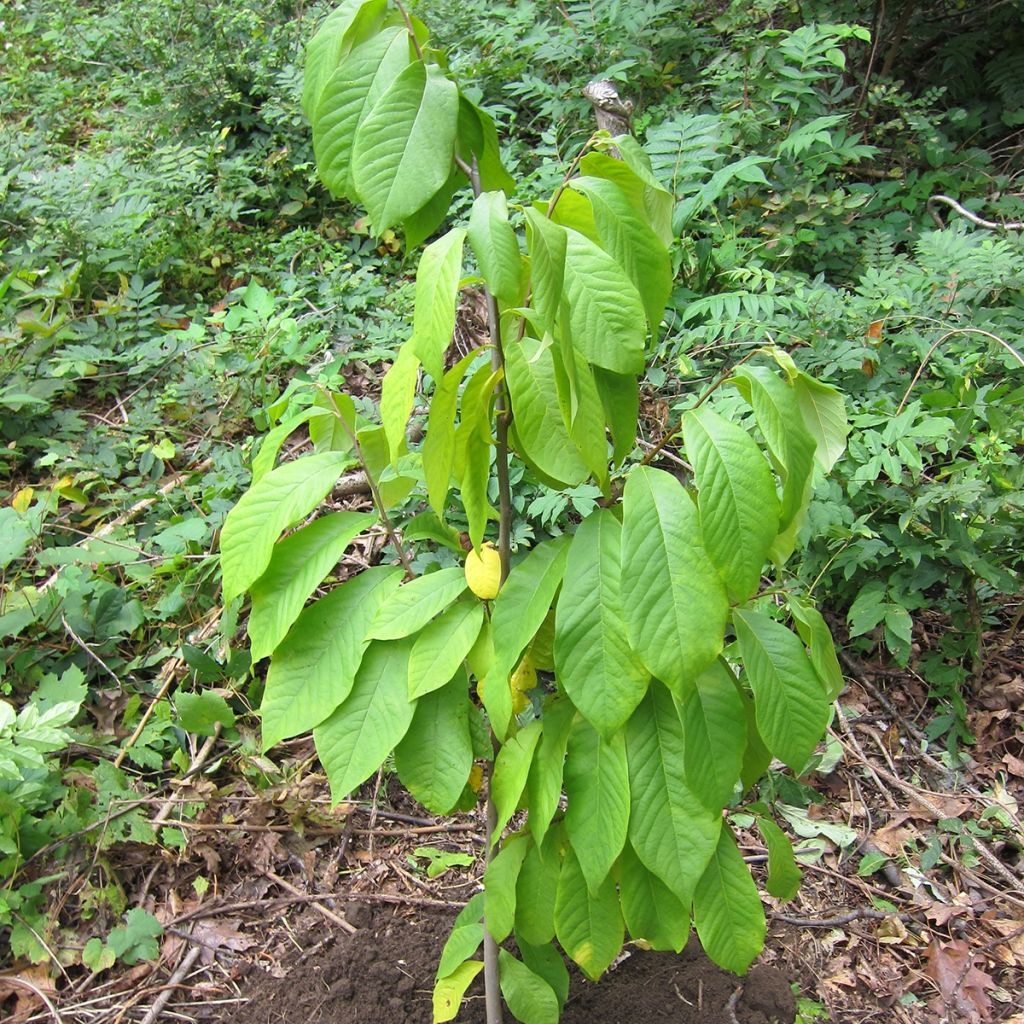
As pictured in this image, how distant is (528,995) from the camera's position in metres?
1.60

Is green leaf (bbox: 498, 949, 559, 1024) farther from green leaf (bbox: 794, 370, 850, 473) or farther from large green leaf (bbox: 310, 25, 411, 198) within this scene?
large green leaf (bbox: 310, 25, 411, 198)

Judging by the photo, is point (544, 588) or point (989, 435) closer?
point (544, 588)

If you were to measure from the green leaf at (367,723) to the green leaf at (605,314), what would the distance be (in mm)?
590

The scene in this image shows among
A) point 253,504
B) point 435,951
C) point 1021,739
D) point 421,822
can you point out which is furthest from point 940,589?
point 253,504

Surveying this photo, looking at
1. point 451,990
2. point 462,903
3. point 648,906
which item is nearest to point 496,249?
point 648,906

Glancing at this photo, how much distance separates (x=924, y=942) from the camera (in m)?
2.29

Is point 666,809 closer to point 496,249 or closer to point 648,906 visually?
point 648,906

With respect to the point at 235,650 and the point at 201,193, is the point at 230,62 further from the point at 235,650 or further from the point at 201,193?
the point at 235,650

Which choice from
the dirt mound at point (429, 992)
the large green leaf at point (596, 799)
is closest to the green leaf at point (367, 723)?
the large green leaf at point (596, 799)

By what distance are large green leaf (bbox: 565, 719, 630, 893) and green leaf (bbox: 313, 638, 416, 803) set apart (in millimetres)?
253

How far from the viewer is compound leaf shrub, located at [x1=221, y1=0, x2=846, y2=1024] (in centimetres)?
105

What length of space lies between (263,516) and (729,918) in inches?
35.0

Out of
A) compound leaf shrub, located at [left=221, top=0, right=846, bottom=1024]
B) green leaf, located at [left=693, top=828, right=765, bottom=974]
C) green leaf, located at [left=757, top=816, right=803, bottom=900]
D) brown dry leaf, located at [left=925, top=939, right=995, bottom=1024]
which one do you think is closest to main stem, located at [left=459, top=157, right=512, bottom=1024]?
compound leaf shrub, located at [left=221, top=0, right=846, bottom=1024]

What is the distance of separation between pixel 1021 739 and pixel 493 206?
267 centimetres
